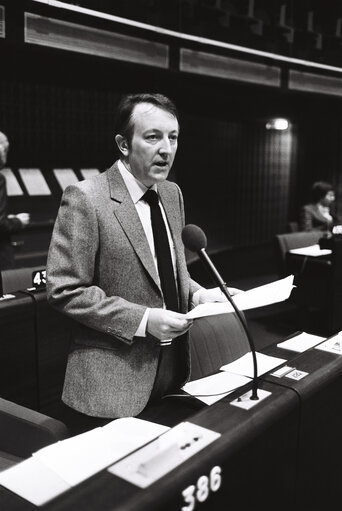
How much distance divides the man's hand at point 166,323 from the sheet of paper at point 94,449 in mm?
234

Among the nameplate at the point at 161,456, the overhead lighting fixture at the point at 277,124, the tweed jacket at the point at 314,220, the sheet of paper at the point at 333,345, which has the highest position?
the overhead lighting fixture at the point at 277,124

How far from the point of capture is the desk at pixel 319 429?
125 cm

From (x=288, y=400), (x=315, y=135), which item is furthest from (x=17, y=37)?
(x=315, y=135)

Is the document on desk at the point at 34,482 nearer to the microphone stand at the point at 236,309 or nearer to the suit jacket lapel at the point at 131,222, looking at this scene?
the microphone stand at the point at 236,309

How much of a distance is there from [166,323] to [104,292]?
22 centimetres

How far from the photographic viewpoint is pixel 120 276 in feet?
4.71

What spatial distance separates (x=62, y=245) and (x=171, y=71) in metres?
3.57

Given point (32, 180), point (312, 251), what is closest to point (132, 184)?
point (312, 251)

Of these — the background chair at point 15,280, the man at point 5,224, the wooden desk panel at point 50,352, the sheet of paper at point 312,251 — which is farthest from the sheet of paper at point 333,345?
the sheet of paper at point 312,251

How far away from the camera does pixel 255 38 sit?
5566 millimetres

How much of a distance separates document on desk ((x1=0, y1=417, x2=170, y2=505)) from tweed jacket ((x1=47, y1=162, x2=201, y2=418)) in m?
0.29

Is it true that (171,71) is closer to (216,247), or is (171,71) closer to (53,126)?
(53,126)

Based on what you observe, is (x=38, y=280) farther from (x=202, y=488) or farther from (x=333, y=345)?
(x=202, y=488)

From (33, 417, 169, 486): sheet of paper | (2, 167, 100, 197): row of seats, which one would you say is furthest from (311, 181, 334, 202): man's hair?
(33, 417, 169, 486): sheet of paper
